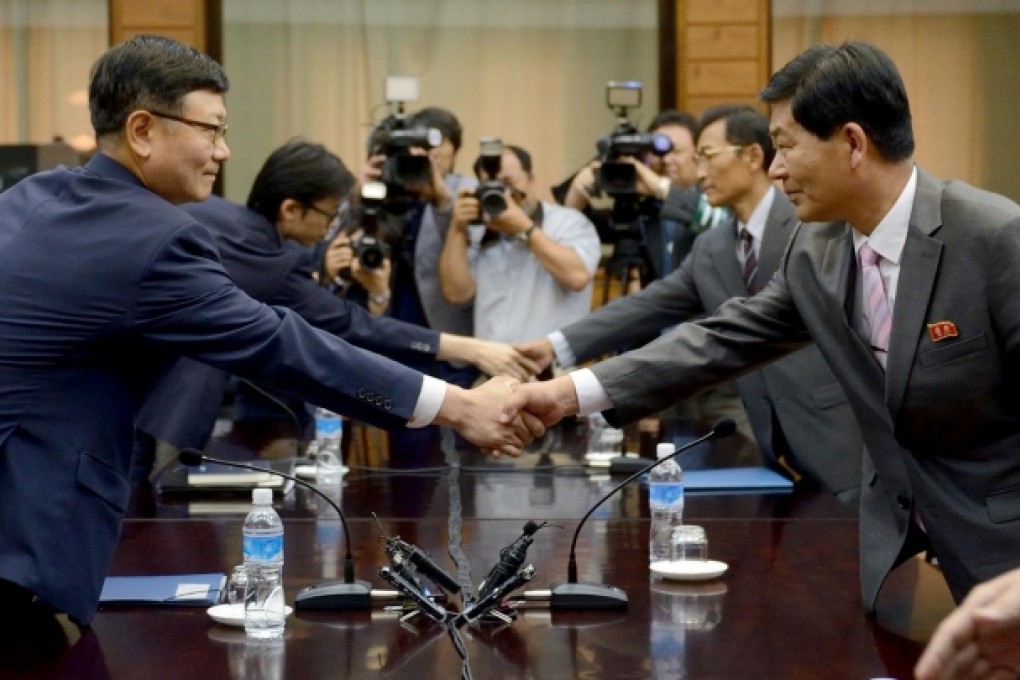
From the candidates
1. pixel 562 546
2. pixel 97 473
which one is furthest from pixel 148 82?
pixel 562 546

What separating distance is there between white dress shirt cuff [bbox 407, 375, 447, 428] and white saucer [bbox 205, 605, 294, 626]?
20.2 inches

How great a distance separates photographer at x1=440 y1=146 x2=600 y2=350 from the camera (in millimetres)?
5418

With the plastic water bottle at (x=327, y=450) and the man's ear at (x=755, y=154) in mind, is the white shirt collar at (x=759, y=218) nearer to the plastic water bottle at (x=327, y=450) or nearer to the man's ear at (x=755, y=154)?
the man's ear at (x=755, y=154)

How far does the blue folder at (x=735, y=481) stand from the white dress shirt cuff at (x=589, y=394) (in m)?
0.48

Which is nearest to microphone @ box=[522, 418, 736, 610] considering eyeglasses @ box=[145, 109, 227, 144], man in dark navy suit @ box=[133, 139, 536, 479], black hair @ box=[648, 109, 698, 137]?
eyeglasses @ box=[145, 109, 227, 144]

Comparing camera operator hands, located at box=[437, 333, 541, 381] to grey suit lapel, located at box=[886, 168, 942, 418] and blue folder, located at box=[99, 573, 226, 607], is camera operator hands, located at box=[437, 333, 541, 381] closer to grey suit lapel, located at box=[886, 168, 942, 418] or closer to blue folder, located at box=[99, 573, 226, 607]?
blue folder, located at box=[99, 573, 226, 607]

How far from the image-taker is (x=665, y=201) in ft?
18.4

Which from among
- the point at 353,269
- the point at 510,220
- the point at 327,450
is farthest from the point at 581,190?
the point at 327,450

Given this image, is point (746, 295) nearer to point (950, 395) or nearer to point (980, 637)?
point (950, 395)

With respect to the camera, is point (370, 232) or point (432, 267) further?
point (432, 267)

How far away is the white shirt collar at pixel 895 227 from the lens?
2.54 m

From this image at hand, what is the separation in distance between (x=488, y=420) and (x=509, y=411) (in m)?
0.07

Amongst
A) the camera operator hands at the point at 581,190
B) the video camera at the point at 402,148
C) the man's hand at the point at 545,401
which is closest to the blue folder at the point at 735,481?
the man's hand at the point at 545,401

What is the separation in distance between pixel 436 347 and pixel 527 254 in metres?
1.11
